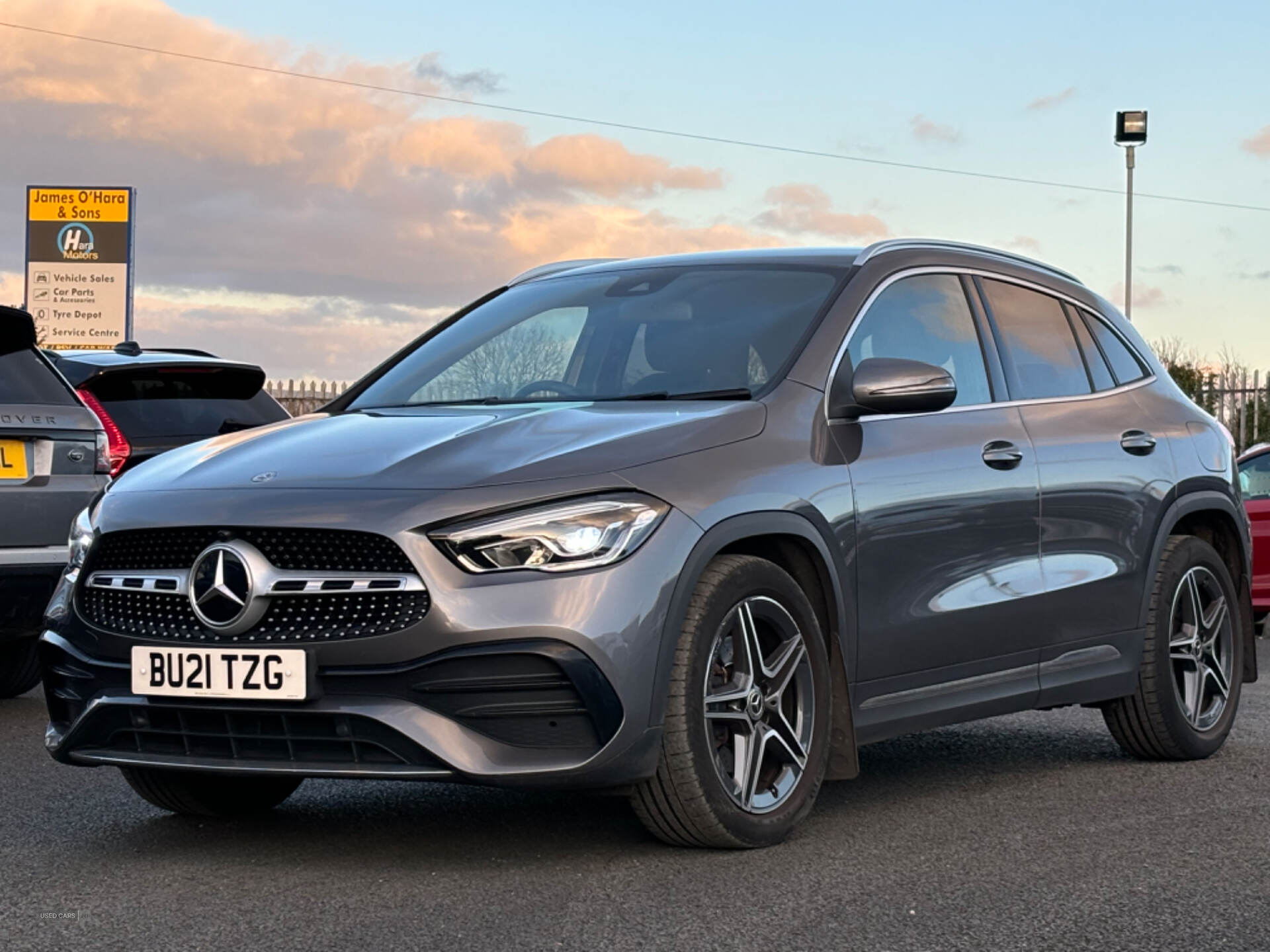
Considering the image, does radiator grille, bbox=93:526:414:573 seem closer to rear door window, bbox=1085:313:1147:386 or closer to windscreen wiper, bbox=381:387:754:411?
windscreen wiper, bbox=381:387:754:411

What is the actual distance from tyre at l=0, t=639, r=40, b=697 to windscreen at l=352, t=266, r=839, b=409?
3205mm

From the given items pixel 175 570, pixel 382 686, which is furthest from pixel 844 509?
pixel 175 570

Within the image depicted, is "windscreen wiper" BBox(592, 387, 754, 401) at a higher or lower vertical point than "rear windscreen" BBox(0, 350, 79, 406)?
higher

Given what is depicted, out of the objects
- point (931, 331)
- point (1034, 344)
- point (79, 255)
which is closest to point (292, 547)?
point (931, 331)

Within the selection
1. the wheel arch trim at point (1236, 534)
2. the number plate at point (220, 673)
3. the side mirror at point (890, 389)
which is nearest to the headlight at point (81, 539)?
the number plate at point (220, 673)

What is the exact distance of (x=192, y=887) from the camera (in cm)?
486

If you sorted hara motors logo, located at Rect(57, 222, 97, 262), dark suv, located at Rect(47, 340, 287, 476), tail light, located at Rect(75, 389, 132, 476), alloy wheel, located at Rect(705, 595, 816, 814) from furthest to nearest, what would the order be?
hara motors logo, located at Rect(57, 222, 97, 262) → dark suv, located at Rect(47, 340, 287, 476) → tail light, located at Rect(75, 389, 132, 476) → alloy wheel, located at Rect(705, 595, 816, 814)

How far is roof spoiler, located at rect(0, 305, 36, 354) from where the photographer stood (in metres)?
8.23

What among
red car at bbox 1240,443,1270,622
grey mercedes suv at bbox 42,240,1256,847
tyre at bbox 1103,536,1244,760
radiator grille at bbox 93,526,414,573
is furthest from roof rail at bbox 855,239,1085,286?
red car at bbox 1240,443,1270,622

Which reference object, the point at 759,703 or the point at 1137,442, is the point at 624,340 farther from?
the point at 1137,442

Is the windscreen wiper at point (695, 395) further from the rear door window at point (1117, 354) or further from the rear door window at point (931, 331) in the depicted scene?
the rear door window at point (1117, 354)

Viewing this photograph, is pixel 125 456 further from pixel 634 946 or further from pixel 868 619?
pixel 634 946

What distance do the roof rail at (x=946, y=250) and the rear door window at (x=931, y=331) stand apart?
112 millimetres

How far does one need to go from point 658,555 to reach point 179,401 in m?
6.27
